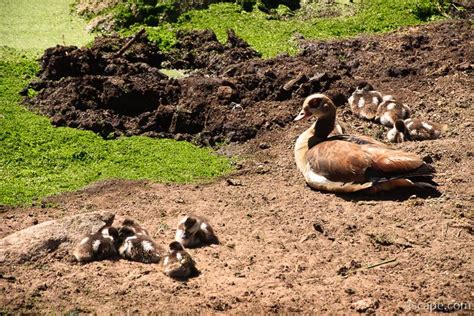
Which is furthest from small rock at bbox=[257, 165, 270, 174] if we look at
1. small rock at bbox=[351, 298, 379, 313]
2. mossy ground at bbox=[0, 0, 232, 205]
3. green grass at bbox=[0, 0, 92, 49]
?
green grass at bbox=[0, 0, 92, 49]

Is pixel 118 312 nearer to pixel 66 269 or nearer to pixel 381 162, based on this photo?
pixel 66 269

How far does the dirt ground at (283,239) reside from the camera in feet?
23.1

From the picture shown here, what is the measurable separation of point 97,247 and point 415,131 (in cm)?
537

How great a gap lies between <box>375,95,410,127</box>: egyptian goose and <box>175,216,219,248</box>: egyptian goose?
4309 mm

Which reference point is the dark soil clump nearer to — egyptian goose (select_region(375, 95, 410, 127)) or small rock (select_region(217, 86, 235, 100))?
small rock (select_region(217, 86, 235, 100))

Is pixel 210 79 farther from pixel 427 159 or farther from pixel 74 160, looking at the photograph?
pixel 427 159

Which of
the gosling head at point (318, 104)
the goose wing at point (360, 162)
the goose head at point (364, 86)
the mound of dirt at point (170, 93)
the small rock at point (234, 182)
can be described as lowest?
the small rock at point (234, 182)

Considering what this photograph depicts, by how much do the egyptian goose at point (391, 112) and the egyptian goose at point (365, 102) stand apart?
3.8 inches

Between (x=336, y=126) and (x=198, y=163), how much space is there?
2.12 meters

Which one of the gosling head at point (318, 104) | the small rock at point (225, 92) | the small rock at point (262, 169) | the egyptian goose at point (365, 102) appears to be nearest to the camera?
the gosling head at point (318, 104)

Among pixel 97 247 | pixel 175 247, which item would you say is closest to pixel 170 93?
pixel 97 247

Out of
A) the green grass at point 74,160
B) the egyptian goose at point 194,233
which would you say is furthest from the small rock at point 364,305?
the green grass at point 74,160

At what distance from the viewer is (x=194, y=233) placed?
810cm

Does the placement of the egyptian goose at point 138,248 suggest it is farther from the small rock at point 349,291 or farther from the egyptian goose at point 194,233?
the small rock at point 349,291
